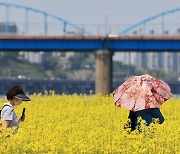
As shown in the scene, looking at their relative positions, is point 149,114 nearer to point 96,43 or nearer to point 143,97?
point 143,97

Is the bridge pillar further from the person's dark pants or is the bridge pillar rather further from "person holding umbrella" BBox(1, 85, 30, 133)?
"person holding umbrella" BBox(1, 85, 30, 133)

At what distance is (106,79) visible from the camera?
69.7 m

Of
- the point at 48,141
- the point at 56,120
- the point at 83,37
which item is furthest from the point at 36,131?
the point at 83,37

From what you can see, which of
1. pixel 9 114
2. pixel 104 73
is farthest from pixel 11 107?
pixel 104 73

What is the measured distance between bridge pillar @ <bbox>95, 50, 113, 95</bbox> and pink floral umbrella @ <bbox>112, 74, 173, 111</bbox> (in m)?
54.7

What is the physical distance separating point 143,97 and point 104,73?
5569cm

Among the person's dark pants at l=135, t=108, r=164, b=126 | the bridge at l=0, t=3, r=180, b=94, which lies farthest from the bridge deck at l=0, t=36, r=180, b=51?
the person's dark pants at l=135, t=108, r=164, b=126

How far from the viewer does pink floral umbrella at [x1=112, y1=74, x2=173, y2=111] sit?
539 inches

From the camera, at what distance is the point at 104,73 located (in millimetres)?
69562

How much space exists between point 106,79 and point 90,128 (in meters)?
Answer: 55.7

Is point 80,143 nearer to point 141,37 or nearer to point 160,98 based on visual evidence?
point 160,98

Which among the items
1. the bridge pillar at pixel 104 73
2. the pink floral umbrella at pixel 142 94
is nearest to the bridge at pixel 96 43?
the bridge pillar at pixel 104 73

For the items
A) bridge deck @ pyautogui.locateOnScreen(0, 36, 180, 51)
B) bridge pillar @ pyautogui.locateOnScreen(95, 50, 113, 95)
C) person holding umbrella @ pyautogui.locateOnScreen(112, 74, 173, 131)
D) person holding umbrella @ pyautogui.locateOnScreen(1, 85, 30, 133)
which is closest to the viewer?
person holding umbrella @ pyautogui.locateOnScreen(1, 85, 30, 133)

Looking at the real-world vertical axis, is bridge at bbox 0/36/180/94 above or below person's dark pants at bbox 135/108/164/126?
Answer: above
